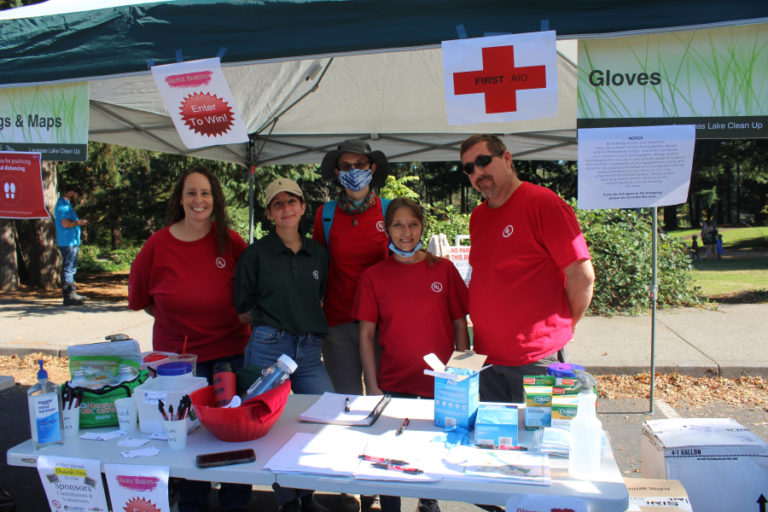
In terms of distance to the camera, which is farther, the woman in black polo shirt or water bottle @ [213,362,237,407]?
the woman in black polo shirt

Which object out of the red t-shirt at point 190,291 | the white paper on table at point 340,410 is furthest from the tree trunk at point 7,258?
the white paper on table at point 340,410

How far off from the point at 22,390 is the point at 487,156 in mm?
5139

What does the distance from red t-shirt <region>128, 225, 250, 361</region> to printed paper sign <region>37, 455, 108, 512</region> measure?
1.01 metres

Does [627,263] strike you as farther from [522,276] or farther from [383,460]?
[383,460]

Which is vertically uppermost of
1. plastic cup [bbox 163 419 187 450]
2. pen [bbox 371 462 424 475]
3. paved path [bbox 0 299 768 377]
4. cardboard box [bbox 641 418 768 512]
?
plastic cup [bbox 163 419 187 450]

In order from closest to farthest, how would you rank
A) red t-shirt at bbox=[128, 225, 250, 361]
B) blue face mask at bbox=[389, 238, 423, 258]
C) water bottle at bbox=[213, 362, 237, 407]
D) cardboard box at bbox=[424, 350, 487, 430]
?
cardboard box at bbox=[424, 350, 487, 430] → water bottle at bbox=[213, 362, 237, 407] → blue face mask at bbox=[389, 238, 423, 258] → red t-shirt at bbox=[128, 225, 250, 361]

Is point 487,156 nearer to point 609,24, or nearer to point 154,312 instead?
point 609,24

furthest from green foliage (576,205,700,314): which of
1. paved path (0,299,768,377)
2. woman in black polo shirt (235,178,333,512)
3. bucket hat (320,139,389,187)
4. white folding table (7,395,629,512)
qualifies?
white folding table (7,395,629,512)

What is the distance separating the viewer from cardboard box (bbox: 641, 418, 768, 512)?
2205mm

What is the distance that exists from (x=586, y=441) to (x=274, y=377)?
3.59ft

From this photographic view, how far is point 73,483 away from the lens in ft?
5.87

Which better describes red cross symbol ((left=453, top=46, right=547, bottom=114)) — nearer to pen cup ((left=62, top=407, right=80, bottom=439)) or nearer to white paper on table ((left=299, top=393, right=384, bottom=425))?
white paper on table ((left=299, top=393, right=384, bottom=425))

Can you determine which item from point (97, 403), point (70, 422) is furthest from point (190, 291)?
point (70, 422)

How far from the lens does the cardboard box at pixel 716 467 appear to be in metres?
2.21
